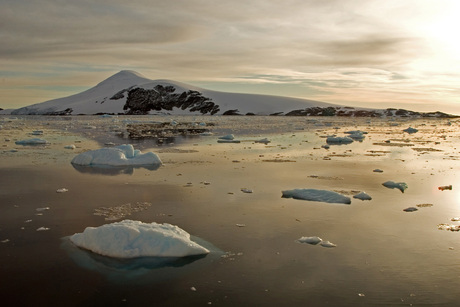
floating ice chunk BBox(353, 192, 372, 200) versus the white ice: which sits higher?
the white ice

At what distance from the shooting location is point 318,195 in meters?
10.5

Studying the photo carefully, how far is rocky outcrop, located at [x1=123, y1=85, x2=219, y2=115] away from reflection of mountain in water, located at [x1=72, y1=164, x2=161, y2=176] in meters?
145

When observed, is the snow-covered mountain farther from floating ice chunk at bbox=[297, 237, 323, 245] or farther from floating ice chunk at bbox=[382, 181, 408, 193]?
floating ice chunk at bbox=[297, 237, 323, 245]

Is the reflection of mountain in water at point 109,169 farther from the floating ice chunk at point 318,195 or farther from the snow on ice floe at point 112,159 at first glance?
the floating ice chunk at point 318,195

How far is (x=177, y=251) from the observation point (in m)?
6.70

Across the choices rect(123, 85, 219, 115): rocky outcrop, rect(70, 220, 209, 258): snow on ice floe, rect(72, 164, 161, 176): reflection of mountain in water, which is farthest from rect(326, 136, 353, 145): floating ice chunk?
rect(123, 85, 219, 115): rocky outcrop

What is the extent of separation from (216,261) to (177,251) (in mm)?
713

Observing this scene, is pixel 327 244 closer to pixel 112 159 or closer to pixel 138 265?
pixel 138 265

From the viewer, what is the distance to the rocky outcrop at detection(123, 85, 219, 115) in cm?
16300

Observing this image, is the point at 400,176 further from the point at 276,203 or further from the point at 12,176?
the point at 12,176

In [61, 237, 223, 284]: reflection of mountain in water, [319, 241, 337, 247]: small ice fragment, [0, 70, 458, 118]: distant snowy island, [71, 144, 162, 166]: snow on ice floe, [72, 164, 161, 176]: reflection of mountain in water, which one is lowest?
[61, 237, 223, 284]: reflection of mountain in water

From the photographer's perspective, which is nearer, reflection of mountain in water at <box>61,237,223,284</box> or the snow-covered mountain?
reflection of mountain in water at <box>61,237,223,284</box>

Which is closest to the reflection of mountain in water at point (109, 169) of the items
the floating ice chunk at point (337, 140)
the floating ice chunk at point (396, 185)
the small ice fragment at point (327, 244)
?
the floating ice chunk at point (396, 185)

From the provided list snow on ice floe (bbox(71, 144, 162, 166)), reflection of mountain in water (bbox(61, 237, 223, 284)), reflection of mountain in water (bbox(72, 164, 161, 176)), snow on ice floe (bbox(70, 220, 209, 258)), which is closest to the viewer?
reflection of mountain in water (bbox(61, 237, 223, 284))
